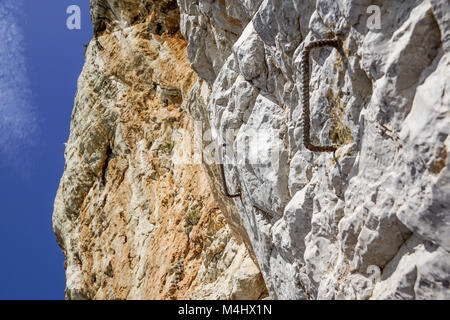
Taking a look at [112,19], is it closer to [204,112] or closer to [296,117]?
[204,112]

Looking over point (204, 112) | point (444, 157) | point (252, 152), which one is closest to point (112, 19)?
point (204, 112)

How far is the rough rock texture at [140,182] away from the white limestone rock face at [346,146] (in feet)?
12.1

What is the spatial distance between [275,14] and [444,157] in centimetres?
326

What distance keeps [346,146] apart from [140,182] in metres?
11.8

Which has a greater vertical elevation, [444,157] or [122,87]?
[122,87]

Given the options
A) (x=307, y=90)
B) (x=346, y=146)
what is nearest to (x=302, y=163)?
(x=346, y=146)

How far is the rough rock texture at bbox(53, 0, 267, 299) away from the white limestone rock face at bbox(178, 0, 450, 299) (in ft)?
12.1

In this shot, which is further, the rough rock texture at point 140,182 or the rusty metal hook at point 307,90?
the rough rock texture at point 140,182

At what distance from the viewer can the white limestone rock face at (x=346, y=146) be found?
305cm

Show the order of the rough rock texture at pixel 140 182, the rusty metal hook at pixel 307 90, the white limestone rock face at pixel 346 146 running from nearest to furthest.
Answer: the white limestone rock face at pixel 346 146
the rusty metal hook at pixel 307 90
the rough rock texture at pixel 140 182

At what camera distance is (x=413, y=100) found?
3211 mm

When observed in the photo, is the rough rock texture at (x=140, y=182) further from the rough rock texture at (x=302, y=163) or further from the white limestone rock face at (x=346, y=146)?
the white limestone rock face at (x=346, y=146)

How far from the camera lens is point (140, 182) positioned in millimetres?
14906

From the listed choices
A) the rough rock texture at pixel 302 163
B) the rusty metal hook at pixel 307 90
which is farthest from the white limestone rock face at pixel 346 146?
the rusty metal hook at pixel 307 90
